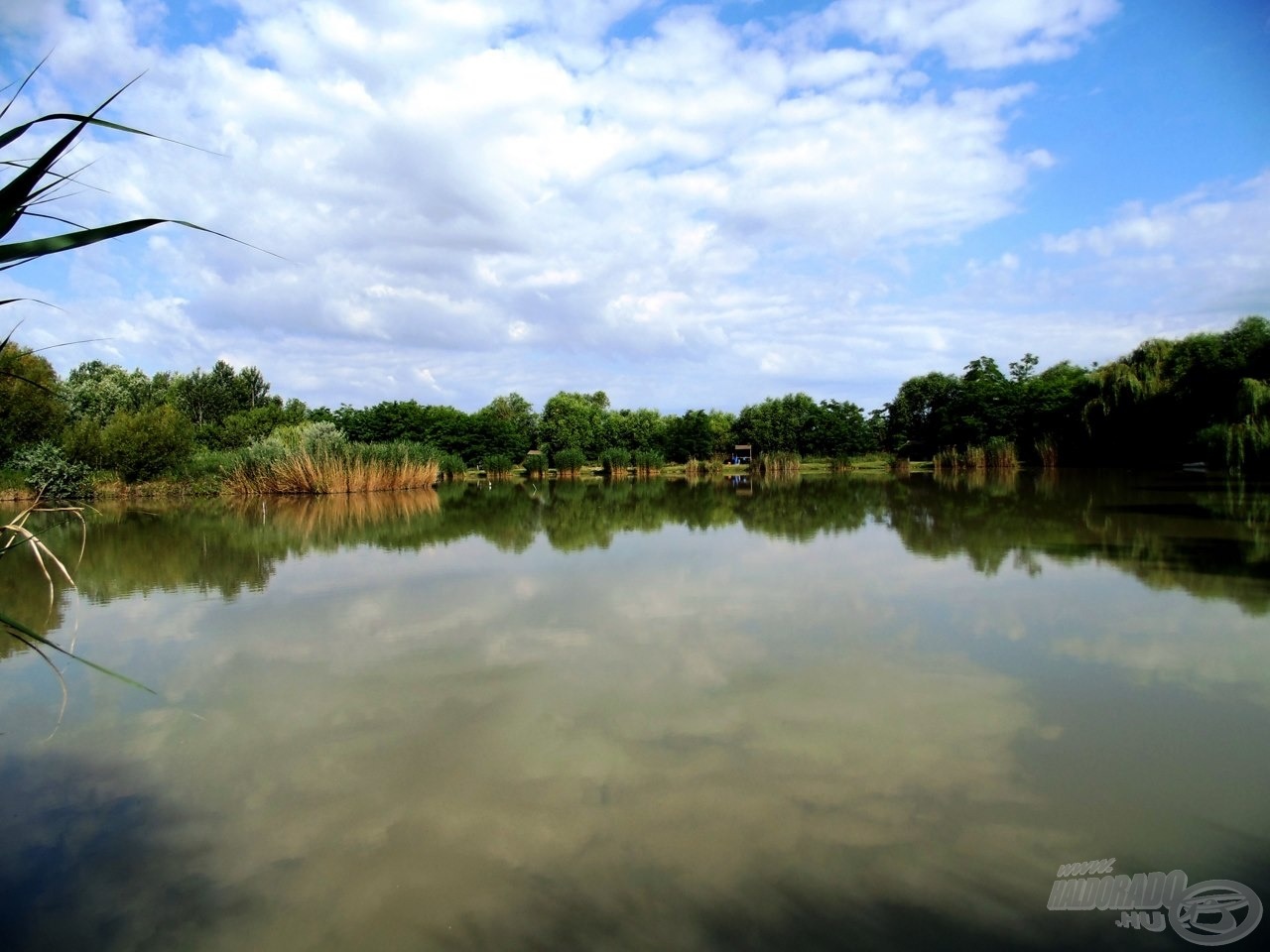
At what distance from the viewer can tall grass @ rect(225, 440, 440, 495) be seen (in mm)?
19984

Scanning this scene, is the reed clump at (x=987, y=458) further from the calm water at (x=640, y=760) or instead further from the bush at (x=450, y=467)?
the calm water at (x=640, y=760)

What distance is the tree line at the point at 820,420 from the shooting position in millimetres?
19609

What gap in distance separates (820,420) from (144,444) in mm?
26111

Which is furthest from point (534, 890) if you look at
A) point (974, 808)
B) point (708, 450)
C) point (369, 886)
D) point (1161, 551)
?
point (708, 450)

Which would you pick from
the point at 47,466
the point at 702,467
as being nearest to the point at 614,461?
the point at 702,467

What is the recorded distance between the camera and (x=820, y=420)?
34906 millimetres

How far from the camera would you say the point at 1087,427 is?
87.0ft

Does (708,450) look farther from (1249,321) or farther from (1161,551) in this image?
(1161,551)

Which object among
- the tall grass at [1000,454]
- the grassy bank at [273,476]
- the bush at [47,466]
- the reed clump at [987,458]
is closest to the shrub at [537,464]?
the grassy bank at [273,476]

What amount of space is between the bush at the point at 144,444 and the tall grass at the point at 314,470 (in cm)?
159

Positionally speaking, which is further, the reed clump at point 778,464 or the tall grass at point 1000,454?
the reed clump at point 778,464

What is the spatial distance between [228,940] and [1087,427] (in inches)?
1176

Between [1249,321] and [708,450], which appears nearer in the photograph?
[1249,321]

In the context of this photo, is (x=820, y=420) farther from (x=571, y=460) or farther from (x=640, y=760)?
(x=640, y=760)
